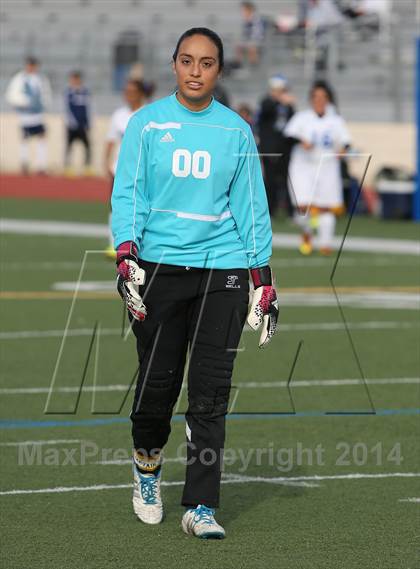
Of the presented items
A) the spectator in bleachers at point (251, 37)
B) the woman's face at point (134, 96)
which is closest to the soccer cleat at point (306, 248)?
the woman's face at point (134, 96)

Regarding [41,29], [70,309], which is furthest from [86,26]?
[70,309]

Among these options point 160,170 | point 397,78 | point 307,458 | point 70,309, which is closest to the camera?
point 160,170

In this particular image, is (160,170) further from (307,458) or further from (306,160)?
(306,160)

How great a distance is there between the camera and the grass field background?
6160 mm

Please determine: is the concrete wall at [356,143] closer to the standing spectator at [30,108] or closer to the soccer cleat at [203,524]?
the standing spectator at [30,108]

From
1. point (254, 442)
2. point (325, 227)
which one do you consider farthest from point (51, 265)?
point (254, 442)

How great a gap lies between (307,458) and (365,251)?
11547 millimetres

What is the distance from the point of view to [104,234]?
21.0m

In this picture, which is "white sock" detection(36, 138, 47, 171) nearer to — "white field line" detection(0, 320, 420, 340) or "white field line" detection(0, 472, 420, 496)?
"white field line" detection(0, 320, 420, 340)

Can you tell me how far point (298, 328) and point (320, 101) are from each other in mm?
6269

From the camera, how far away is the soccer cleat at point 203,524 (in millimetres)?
6227

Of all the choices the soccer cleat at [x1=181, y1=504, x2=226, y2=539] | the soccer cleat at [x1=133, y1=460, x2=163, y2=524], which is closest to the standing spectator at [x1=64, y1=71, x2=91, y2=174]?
the soccer cleat at [x1=133, y1=460, x2=163, y2=524]

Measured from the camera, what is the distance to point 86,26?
3575cm

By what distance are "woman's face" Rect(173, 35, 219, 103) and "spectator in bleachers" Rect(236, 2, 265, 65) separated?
2583 centimetres
